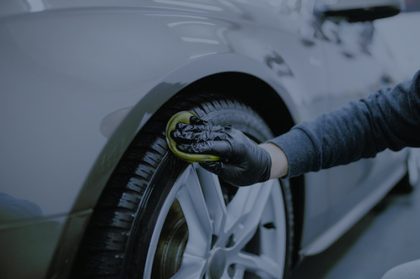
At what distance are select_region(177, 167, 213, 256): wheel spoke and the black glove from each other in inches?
3.7

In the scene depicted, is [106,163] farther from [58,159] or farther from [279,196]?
[279,196]

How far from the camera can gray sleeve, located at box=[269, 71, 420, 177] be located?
1.10 metres

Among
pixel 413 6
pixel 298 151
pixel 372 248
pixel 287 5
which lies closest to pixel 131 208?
pixel 298 151

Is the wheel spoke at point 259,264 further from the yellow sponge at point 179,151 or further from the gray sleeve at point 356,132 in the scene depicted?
the yellow sponge at point 179,151

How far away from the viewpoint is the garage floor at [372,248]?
6.04 feet

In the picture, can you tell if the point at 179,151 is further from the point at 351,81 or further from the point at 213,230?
the point at 351,81

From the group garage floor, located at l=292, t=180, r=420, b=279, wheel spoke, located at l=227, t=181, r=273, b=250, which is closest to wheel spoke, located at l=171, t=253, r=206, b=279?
wheel spoke, located at l=227, t=181, r=273, b=250

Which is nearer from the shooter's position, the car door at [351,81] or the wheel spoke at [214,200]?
the wheel spoke at [214,200]

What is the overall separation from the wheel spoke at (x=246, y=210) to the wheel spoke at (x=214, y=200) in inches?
2.2

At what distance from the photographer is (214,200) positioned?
1.14 meters

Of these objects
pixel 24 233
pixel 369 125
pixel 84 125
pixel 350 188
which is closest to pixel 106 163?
pixel 84 125

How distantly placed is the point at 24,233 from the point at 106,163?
0.60 ft

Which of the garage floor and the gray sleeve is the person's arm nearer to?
the gray sleeve

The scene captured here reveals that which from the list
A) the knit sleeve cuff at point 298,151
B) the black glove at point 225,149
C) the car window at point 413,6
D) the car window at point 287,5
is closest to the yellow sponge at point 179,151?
the black glove at point 225,149
